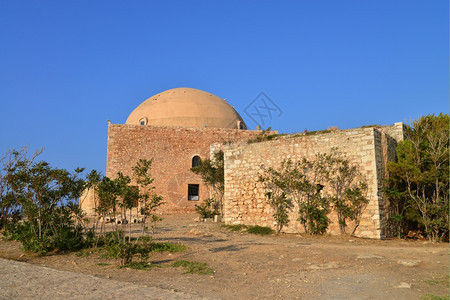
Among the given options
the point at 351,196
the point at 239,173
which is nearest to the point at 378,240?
the point at 351,196

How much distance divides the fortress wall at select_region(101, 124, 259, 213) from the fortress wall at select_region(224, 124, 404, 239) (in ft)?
30.0

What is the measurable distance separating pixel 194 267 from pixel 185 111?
66.8 feet

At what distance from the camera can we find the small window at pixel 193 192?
75.5ft

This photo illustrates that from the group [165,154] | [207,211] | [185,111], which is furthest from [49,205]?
[185,111]

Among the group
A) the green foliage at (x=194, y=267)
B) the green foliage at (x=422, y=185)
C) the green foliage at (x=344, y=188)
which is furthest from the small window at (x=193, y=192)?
the green foliage at (x=194, y=267)

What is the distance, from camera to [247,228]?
42.2 feet

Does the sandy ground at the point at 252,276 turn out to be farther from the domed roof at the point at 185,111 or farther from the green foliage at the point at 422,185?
the domed roof at the point at 185,111

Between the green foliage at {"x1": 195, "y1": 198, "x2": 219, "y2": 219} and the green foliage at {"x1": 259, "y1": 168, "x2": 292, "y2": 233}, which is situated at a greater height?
the green foliage at {"x1": 259, "y1": 168, "x2": 292, "y2": 233}

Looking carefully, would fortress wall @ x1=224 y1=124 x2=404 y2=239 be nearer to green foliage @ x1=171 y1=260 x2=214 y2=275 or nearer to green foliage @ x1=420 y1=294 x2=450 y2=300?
green foliage @ x1=171 y1=260 x2=214 y2=275

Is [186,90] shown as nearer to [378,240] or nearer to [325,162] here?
[325,162]

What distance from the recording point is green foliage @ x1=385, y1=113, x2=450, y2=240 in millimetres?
10352

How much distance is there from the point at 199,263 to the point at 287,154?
22.2 ft

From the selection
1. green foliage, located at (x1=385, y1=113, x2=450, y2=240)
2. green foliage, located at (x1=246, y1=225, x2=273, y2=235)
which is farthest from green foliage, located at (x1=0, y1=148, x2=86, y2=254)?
green foliage, located at (x1=385, y1=113, x2=450, y2=240)

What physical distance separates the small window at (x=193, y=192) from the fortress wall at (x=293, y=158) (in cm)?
936
